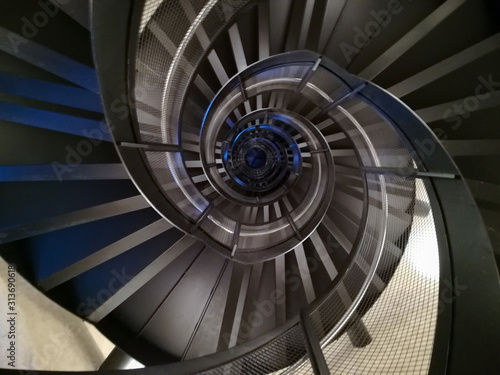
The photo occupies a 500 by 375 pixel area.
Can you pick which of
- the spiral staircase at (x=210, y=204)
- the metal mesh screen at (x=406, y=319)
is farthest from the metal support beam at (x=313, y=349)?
the metal mesh screen at (x=406, y=319)

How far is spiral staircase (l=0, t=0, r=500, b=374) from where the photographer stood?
233cm

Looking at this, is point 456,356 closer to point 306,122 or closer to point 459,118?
point 459,118

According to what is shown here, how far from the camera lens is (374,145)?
4.01m

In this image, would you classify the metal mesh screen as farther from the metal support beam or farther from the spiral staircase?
the metal support beam

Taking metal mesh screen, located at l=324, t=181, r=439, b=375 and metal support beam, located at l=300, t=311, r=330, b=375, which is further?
metal mesh screen, located at l=324, t=181, r=439, b=375

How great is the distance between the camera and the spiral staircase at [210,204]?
2.33 metres

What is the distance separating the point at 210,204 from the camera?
4.80 meters

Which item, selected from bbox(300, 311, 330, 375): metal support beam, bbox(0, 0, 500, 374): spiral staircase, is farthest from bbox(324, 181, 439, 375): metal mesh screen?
bbox(300, 311, 330, 375): metal support beam

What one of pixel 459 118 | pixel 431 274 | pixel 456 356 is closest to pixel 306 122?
pixel 459 118

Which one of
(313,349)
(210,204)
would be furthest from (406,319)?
(210,204)

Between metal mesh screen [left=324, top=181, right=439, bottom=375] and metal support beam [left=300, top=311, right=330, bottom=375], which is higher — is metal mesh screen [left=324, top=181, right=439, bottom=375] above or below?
above

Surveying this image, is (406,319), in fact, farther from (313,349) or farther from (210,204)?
(210,204)

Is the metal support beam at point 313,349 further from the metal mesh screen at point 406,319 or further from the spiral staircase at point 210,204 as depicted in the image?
the metal mesh screen at point 406,319

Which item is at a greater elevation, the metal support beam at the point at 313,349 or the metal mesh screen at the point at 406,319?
the metal mesh screen at the point at 406,319
